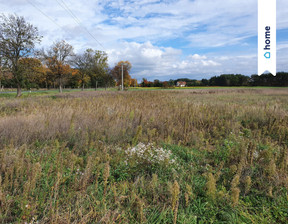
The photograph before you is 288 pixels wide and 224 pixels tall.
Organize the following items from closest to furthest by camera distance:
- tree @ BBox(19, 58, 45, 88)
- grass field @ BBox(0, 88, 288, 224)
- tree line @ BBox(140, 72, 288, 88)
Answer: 1. grass field @ BBox(0, 88, 288, 224)
2. tree @ BBox(19, 58, 45, 88)
3. tree line @ BBox(140, 72, 288, 88)

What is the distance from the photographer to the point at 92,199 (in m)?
2.16

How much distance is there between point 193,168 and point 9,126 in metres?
4.72

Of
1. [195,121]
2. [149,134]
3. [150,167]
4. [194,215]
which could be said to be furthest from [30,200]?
[195,121]

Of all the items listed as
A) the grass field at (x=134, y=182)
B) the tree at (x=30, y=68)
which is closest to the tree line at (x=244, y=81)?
the tree at (x=30, y=68)

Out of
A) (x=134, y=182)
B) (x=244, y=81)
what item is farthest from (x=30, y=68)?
(x=244, y=81)

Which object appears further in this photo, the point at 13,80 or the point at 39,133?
the point at 13,80

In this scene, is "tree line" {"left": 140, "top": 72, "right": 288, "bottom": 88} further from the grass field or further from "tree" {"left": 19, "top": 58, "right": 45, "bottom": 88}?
the grass field

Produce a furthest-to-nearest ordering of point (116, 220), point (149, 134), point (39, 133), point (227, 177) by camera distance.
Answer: point (149, 134)
point (39, 133)
point (227, 177)
point (116, 220)

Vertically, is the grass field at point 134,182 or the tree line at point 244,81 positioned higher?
the tree line at point 244,81

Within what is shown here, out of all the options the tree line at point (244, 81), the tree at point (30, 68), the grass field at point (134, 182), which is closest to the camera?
the grass field at point (134, 182)

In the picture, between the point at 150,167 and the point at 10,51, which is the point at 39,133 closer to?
the point at 150,167

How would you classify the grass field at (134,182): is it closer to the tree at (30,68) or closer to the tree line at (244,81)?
the tree at (30,68)

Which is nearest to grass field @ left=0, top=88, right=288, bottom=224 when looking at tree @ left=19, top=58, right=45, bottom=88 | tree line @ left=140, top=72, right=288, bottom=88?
tree @ left=19, top=58, right=45, bottom=88

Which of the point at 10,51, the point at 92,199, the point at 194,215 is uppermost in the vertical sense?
the point at 10,51
